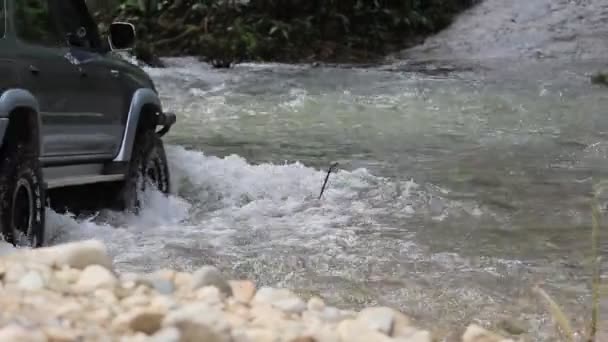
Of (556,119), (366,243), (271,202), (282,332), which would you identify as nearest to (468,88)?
(556,119)

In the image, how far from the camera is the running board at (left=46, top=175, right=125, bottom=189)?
230 inches

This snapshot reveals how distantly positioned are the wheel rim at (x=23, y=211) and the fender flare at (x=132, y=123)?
1351 millimetres

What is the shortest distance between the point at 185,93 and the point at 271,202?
9.24 m

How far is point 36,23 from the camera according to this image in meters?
5.72

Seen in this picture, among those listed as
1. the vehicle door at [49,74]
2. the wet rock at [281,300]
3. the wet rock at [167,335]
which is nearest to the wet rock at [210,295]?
the wet rock at [281,300]

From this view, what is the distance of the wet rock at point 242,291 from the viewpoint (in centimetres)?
341

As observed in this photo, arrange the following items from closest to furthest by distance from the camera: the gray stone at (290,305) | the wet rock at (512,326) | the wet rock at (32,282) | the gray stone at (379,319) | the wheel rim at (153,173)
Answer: the wet rock at (32,282), the gray stone at (379,319), the gray stone at (290,305), the wet rock at (512,326), the wheel rim at (153,173)

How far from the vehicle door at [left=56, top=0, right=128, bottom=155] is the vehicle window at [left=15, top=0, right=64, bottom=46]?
0.44 ft

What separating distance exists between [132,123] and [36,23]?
1212 millimetres

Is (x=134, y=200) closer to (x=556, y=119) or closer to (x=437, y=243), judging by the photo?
(x=437, y=243)

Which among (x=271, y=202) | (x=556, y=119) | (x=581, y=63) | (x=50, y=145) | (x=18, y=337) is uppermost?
(x=18, y=337)

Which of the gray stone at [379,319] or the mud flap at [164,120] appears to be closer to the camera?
the gray stone at [379,319]

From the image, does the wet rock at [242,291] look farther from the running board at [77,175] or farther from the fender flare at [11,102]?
the running board at [77,175]

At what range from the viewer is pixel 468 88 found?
17.8m
